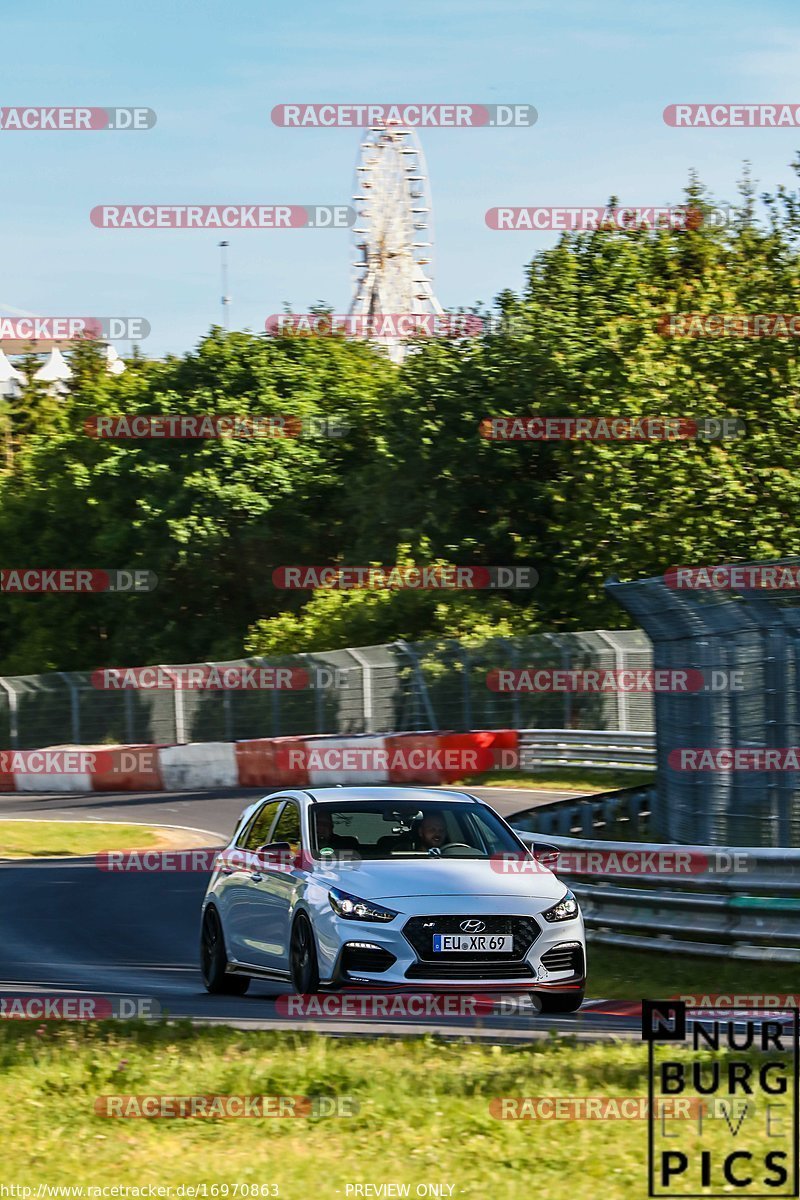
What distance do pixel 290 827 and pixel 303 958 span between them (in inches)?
45.8

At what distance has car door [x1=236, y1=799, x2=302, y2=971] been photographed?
420 inches

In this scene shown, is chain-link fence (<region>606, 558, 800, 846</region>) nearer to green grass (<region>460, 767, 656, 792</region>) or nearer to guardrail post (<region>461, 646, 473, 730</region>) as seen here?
green grass (<region>460, 767, 656, 792</region>)

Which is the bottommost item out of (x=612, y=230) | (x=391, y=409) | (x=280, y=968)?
(x=280, y=968)

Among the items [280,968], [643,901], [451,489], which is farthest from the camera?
[451,489]

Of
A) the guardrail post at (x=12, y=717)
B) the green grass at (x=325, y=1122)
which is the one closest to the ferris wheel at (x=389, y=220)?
the guardrail post at (x=12, y=717)

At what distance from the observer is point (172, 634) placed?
51.5 m

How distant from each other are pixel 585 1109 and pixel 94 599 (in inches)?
1898

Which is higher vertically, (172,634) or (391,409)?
(391,409)

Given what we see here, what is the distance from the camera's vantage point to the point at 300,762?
31.3 meters

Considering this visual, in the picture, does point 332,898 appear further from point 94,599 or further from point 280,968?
point 94,599

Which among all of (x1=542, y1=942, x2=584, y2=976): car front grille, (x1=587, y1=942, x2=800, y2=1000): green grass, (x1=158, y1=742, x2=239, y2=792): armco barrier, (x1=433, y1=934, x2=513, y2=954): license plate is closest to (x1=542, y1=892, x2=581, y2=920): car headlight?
(x1=542, y1=942, x2=584, y2=976): car front grille

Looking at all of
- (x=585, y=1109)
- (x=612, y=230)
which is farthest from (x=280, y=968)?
(x=612, y=230)

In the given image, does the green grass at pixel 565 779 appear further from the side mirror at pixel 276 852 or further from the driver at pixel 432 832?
the side mirror at pixel 276 852

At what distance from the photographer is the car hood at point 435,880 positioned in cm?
1001
